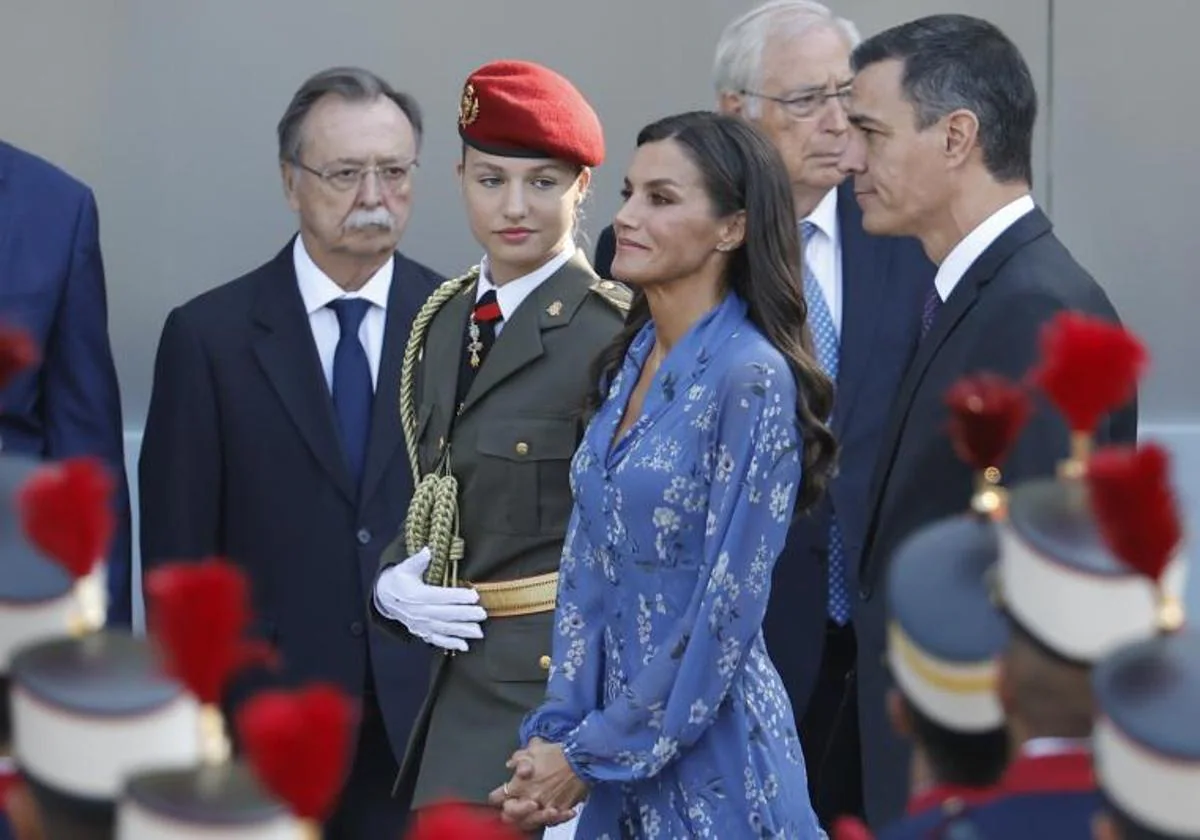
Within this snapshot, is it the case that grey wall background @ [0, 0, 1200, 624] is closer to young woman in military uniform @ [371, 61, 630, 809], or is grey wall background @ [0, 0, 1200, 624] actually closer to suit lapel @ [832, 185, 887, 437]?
suit lapel @ [832, 185, 887, 437]

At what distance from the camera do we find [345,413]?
502 centimetres

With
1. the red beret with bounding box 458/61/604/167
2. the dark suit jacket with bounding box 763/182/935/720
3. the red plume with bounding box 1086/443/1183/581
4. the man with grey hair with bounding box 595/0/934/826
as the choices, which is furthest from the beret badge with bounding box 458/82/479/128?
the red plume with bounding box 1086/443/1183/581

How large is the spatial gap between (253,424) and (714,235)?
4.46ft

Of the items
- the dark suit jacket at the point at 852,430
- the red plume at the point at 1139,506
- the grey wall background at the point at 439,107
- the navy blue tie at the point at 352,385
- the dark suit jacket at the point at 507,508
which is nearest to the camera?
the red plume at the point at 1139,506

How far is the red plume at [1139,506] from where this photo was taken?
212cm

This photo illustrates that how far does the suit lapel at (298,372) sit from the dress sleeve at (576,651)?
1.15 metres

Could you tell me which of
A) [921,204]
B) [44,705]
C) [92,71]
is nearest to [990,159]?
[921,204]

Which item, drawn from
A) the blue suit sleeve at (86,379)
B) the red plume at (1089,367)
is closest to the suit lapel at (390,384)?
the blue suit sleeve at (86,379)

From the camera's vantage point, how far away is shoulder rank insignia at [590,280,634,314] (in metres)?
4.35

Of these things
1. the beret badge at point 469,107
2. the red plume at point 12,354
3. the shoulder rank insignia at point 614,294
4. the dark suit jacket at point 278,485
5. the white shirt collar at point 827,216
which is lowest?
the dark suit jacket at point 278,485

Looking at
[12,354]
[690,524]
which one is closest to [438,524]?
[690,524]

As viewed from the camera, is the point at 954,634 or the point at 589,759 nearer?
the point at 954,634

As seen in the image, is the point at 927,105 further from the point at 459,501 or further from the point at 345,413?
the point at 345,413

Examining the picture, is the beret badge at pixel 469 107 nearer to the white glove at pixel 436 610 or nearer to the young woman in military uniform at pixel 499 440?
the young woman in military uniform at pixel 499 440
